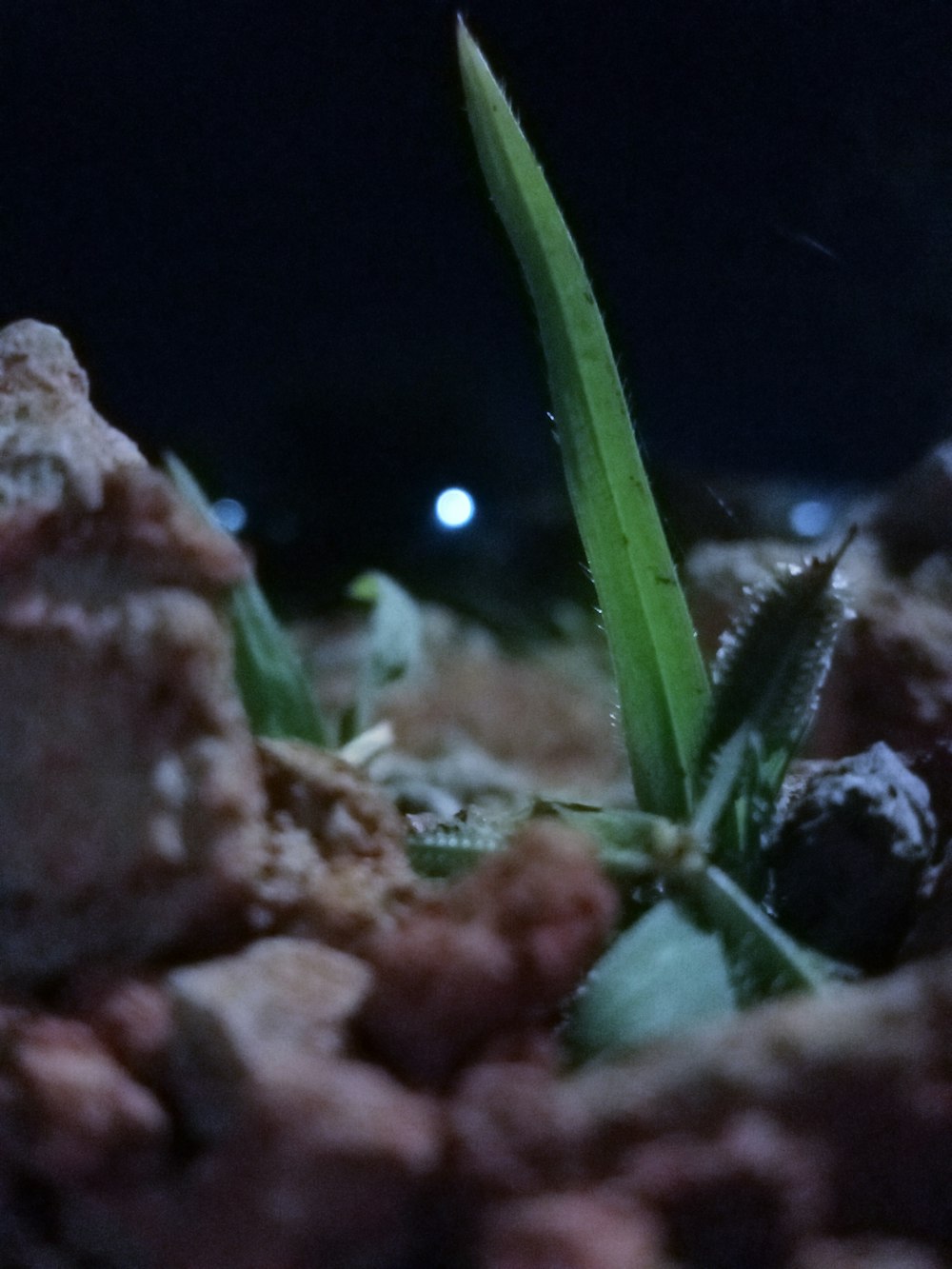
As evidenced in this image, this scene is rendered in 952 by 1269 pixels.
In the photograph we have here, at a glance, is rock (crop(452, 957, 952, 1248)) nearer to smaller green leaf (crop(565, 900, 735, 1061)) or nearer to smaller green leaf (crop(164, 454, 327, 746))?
smaller green leaf (crop(565, 900, 735, 1061))

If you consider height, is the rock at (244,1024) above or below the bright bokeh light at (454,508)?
above

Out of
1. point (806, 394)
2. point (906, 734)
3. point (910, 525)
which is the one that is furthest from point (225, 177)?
point (906, 734)

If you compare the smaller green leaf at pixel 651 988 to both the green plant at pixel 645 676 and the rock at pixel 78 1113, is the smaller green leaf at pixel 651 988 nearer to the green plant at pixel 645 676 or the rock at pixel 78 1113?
the green plant at pixel 645 676

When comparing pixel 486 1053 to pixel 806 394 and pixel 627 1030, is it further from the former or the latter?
pixel 806 394

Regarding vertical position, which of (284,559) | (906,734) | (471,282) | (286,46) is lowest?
(284,559)

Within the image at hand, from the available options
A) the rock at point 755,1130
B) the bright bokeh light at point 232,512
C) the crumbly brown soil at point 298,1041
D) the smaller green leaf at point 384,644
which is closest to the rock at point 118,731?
the crumbly brown soil at point 298,1041
